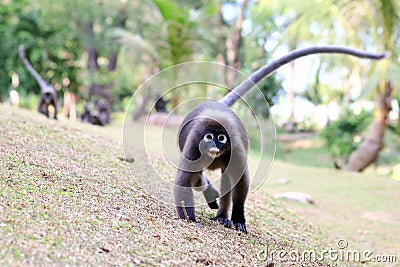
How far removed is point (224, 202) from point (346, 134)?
13322 mm

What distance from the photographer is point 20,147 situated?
5297 millimetres

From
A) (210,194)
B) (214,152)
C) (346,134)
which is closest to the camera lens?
(214,152)

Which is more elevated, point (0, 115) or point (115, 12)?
point (115, 12)

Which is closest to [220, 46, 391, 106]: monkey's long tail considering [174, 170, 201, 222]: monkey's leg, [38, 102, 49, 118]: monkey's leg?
[174, 170, 201, 222]: monkey's leg

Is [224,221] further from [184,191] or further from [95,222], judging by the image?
[95,222]

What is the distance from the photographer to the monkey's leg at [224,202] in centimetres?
455

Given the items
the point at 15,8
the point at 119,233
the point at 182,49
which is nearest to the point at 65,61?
the point at 15,8

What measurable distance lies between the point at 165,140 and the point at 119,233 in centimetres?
208

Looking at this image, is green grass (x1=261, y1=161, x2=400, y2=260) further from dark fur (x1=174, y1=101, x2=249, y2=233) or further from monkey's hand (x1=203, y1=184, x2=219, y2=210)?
dark fur (x1=174, y1=101, x2=249, y2=233)

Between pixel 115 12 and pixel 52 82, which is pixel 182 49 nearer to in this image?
pixel 52 82

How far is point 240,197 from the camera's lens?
4.45m

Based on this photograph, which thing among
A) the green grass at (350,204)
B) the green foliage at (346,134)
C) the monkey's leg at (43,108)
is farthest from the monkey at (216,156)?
the green foliage at (346,134)

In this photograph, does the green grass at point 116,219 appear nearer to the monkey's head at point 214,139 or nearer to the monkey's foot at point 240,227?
the monkey's foot at point 240,227

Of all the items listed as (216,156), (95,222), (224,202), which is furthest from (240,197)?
(95,222)
